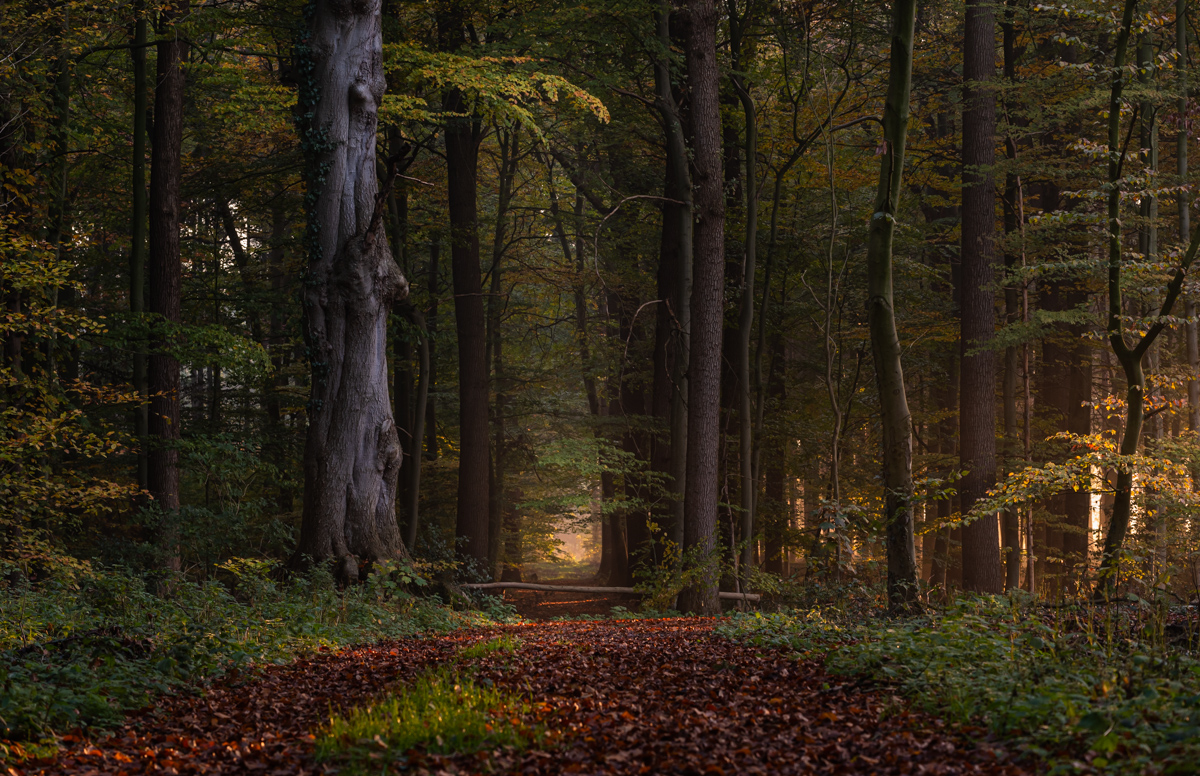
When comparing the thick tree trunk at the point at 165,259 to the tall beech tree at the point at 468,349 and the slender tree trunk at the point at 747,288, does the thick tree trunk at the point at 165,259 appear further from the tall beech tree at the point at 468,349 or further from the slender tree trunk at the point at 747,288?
the slender tree trunk at the point at 747,288

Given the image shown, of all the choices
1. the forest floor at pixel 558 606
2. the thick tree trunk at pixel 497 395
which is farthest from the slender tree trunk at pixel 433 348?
the forest floor at pixel 558 606

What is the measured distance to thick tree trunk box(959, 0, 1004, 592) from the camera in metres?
13.9

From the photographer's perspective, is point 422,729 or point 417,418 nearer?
point 422,729

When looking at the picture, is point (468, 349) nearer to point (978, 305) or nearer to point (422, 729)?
point (978, 305)

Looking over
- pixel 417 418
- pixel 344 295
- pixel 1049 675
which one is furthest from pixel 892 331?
pixel 417 418

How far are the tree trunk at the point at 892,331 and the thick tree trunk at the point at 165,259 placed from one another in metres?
9.19

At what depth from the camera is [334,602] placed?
830cm

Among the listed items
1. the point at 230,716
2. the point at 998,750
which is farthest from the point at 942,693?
the point at 230,716

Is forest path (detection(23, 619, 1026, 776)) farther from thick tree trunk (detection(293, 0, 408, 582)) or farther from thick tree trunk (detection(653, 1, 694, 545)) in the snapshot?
thick tree trunk (detection(653, 1, 694, 545))

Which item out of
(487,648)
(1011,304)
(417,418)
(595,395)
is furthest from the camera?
(595,395)

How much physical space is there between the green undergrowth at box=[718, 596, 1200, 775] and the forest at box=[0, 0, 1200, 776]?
0.12 ft

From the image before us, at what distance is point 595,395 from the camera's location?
72.3ft

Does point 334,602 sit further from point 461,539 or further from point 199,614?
point 461,539

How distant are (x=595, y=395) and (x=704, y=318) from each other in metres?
10.5
